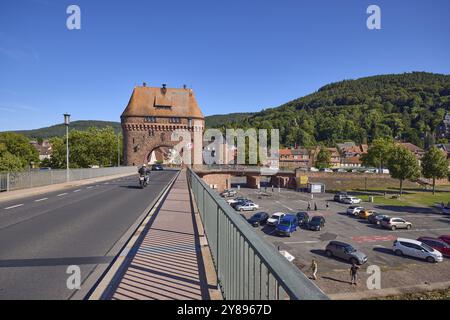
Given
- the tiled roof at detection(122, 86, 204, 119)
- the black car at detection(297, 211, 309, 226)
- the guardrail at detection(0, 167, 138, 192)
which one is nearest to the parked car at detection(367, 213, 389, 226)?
the black car at detection(297, 211, 309, 226)

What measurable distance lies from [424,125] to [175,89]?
173774mm

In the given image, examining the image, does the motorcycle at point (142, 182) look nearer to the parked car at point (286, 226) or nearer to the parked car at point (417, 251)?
the parked car at point (286, 226)

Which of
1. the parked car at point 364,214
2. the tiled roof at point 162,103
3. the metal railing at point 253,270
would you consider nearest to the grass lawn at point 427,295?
the metal railing at point 253,270

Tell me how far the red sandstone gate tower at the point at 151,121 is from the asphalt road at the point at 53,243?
47.3 m

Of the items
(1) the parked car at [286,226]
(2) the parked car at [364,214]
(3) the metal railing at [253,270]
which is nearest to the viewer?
(3) the metal railing at [253,270]

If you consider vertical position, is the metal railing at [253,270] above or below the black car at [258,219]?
above

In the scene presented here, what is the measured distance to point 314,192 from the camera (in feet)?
204

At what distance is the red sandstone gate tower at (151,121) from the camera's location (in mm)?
57438

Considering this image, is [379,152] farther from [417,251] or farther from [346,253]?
[346,253]

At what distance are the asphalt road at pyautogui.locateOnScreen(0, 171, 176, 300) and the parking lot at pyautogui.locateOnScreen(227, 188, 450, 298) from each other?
14.4 feet

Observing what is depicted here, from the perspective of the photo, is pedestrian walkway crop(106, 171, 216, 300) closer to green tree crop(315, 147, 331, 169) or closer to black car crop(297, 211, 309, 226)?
black car crop(297, 211, 309, 226)

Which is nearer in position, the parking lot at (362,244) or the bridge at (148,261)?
the bridge at (148,261)

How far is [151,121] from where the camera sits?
189 ft

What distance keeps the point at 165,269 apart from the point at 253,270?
8.13 ft
